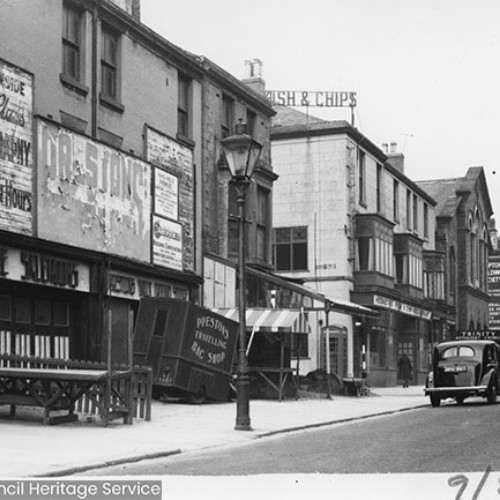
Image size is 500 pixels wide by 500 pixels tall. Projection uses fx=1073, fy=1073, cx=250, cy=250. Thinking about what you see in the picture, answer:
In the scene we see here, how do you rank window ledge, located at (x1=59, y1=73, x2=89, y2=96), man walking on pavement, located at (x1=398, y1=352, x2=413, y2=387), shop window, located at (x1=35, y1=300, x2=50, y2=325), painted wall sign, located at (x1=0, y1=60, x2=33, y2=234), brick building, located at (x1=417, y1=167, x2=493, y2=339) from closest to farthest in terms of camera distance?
painted wall sign, located at (x1=0, y1=60, x2=33, y2=234) → shop window, located at (x1=35, y1=300, x2=50, y2=325) → window ledge, located at (x1=59, y1=73, x2=89, y2=96) → man walking on pavement, located at (x1=398, y1=352, x2=413, y2=387) → brick building, located at (x1=417, y1=167, x2=493, y2=339)

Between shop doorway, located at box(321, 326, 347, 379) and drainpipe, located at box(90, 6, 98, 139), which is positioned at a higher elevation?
drainpipe, located at box(90, 6, 98, 139)

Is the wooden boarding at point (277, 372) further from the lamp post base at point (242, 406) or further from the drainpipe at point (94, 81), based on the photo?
the lamp post base at point (242, 406)

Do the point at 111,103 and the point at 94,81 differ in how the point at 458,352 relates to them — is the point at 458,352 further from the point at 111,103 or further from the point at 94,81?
the point at 94,81

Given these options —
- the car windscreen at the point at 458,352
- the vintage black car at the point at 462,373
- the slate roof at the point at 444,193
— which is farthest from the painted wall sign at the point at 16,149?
the slate roof at the point at 444,193

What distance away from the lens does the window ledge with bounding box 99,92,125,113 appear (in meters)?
24.1

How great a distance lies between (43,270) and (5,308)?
107cm

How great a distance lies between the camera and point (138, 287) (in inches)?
997

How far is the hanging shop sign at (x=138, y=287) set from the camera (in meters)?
24.1

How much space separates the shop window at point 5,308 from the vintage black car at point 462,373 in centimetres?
1190

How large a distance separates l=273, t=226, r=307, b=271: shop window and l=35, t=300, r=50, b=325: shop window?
21.7 meters

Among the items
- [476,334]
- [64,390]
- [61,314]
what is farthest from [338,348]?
[64,390]

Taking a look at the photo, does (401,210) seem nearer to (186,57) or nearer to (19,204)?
(186,57)

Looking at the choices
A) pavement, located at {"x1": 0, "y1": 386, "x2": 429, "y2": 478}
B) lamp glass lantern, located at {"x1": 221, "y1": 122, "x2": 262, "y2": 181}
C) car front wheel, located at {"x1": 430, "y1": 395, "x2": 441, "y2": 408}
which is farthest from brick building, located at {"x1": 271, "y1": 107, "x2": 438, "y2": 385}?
lamp glass lantern, located at {"x1": 221, "y1": 122, "x2": 262, "y2": 181}

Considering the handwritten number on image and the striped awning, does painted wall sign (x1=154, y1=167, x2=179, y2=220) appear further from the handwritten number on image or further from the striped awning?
the handwritten number on image
